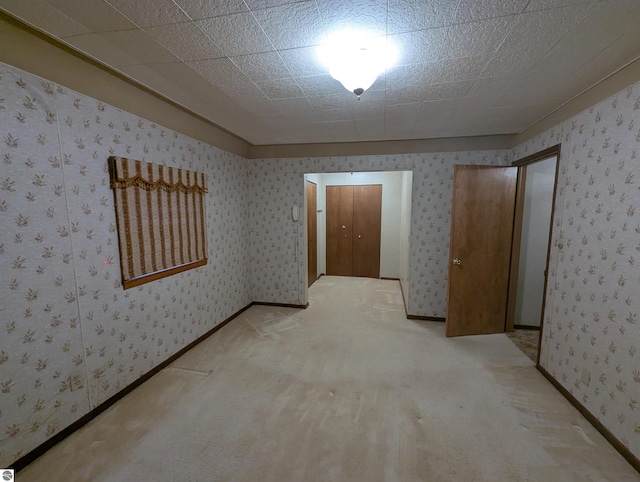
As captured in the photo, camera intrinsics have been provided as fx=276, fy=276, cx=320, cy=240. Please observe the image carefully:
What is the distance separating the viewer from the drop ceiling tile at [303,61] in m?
1.58

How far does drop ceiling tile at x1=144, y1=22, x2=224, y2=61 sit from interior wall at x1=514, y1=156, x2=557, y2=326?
131 inches

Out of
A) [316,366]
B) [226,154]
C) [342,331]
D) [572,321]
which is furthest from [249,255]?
[572,321]

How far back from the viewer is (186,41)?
149cm

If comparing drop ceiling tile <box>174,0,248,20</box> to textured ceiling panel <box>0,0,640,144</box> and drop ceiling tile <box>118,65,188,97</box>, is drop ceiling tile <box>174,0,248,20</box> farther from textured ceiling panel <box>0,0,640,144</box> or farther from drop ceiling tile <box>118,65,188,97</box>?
drop ceiling tile <box>118,65,188,97</box>

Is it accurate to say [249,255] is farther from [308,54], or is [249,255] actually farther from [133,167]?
[308,54]

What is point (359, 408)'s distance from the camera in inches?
81.5

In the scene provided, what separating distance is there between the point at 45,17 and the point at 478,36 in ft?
6.98

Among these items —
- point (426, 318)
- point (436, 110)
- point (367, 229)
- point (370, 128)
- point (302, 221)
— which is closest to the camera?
point (436, 110)

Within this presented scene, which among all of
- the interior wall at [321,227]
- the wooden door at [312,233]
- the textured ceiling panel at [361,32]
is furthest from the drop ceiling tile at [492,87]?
the interior wall at [321,227]

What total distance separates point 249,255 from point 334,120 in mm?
2380

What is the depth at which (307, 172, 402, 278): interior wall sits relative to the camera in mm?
5633

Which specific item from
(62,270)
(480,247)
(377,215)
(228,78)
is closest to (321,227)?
(377,215)

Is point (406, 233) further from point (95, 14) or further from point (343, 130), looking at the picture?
point (95, 14)

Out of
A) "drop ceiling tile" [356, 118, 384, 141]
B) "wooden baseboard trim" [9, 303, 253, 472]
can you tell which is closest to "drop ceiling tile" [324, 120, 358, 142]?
"drop ceiling tile" [356, 118, 384, 141]
